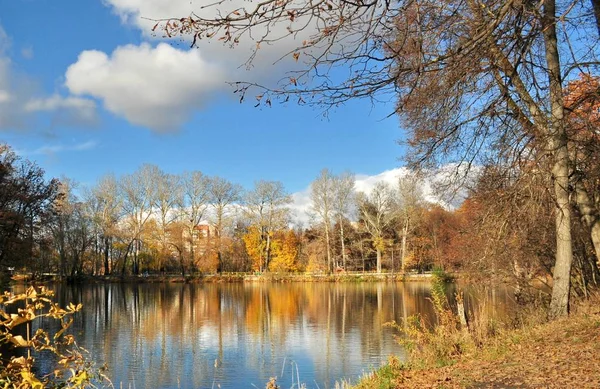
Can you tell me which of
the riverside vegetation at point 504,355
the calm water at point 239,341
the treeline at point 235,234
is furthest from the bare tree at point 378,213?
the riverside vegetation at point 504,355

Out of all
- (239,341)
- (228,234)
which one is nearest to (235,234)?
(228,234)

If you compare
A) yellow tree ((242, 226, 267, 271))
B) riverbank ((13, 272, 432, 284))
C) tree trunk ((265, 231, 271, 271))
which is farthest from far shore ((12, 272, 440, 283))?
yellow tree ((242, 226, 267, 271))

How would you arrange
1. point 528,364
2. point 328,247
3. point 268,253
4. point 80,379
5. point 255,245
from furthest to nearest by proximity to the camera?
1. point 255,245
2. point 268,253
3. point 328,247
4. point 528,364
5. point 80,379

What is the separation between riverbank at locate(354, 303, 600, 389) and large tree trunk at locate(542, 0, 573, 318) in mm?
549

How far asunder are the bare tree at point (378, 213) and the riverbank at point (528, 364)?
4450cm

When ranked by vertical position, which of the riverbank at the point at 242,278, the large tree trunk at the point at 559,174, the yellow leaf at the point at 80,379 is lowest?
the riverbank at the point at 242,278

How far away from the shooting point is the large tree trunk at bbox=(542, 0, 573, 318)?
7.08m

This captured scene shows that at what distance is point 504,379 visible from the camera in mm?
5051

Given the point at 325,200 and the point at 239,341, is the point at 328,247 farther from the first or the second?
the point at 239,341

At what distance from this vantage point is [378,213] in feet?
173

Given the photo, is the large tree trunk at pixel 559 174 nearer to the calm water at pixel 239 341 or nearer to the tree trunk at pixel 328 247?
the calm water at pixel 239 341

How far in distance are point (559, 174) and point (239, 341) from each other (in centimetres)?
1160

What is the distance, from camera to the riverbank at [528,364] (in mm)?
4832

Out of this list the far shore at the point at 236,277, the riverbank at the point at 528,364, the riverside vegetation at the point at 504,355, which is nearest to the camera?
the riverbank at the point at 528,364
